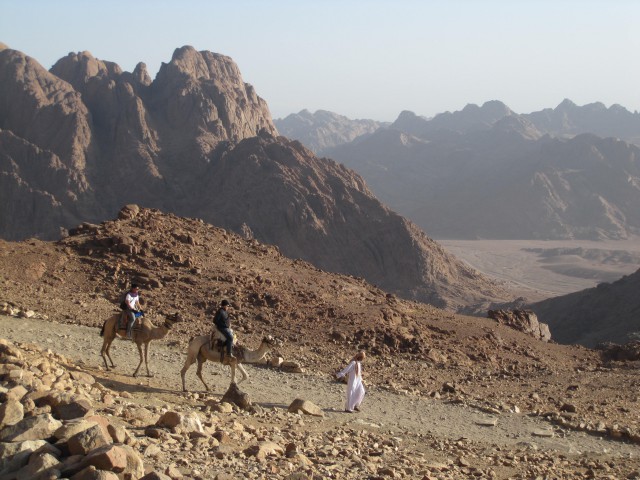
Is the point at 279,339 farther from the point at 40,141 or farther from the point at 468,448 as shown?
the point at 40,141

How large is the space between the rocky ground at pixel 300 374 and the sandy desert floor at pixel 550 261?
45134 millimetres

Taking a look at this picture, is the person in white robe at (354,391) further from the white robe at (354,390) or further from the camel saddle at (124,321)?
the camel saddle at (124,321)

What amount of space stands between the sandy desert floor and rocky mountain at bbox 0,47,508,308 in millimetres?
13503

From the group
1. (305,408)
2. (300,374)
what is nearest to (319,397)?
(300,374)

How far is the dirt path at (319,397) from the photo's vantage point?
13.0m

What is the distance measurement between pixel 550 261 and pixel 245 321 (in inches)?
3037

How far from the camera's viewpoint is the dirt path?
42.6ft

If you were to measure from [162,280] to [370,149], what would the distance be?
501 feet

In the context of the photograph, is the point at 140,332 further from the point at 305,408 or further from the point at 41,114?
the point at 41,114

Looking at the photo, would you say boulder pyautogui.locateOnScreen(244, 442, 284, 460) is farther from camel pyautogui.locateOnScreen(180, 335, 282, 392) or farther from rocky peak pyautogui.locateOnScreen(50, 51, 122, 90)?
rocky peak pyautogui.locateOnScreen(50, 51, 122, 90)

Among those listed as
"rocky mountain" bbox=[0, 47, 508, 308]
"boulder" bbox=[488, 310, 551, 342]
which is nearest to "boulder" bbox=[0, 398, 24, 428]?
"boulder" bbox=[488, 310, 551, 342]

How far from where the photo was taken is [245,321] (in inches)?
789

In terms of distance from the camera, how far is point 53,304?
1884 centimetres

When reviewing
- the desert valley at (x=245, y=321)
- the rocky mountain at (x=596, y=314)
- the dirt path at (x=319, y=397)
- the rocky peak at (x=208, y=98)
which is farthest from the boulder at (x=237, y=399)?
the rocky peak at (x=208, y=98)
